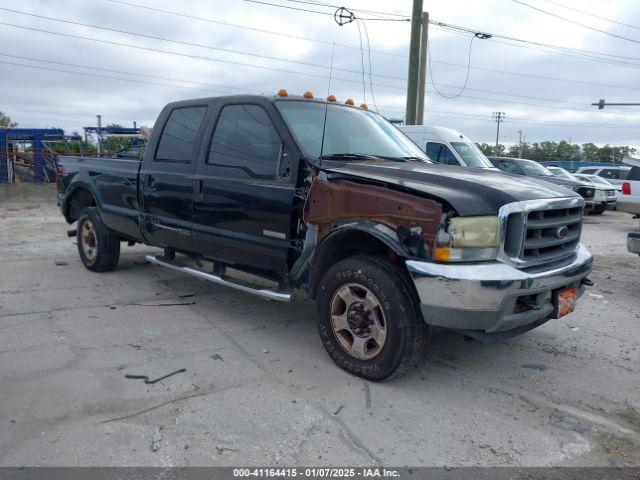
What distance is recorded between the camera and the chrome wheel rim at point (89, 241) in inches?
263

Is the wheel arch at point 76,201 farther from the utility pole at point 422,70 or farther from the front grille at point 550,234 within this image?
the utility pole at point 422,70

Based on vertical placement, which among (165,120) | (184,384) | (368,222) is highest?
(165,120)

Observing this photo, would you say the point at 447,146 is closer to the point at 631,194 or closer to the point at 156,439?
the point at 631,194

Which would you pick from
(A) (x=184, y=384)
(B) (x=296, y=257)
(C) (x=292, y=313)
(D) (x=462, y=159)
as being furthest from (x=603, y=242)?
(A) (x=184, y=384)

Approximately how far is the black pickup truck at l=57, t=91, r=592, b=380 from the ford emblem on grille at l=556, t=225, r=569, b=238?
11mm

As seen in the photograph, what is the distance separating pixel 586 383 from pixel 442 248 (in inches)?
64.9

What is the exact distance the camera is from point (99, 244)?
653cm

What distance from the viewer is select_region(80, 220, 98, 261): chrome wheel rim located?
6683mm

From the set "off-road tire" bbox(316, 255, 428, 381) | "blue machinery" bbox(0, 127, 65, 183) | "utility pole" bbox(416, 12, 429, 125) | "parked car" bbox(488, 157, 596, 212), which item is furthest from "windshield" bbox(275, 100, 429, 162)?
"blue machinery" bbox(0, 127, 65, 183)

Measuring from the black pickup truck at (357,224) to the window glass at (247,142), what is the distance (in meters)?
0.01

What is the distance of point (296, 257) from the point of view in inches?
164

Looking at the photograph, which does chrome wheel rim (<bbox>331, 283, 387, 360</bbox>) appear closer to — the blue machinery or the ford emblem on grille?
the ford emblem on grille

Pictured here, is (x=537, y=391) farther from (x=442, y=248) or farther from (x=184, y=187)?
(x=184, y=187)

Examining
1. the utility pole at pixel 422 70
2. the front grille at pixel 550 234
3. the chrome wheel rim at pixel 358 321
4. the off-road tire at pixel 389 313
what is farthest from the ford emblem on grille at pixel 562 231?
the utility pole at pixel 422 70
